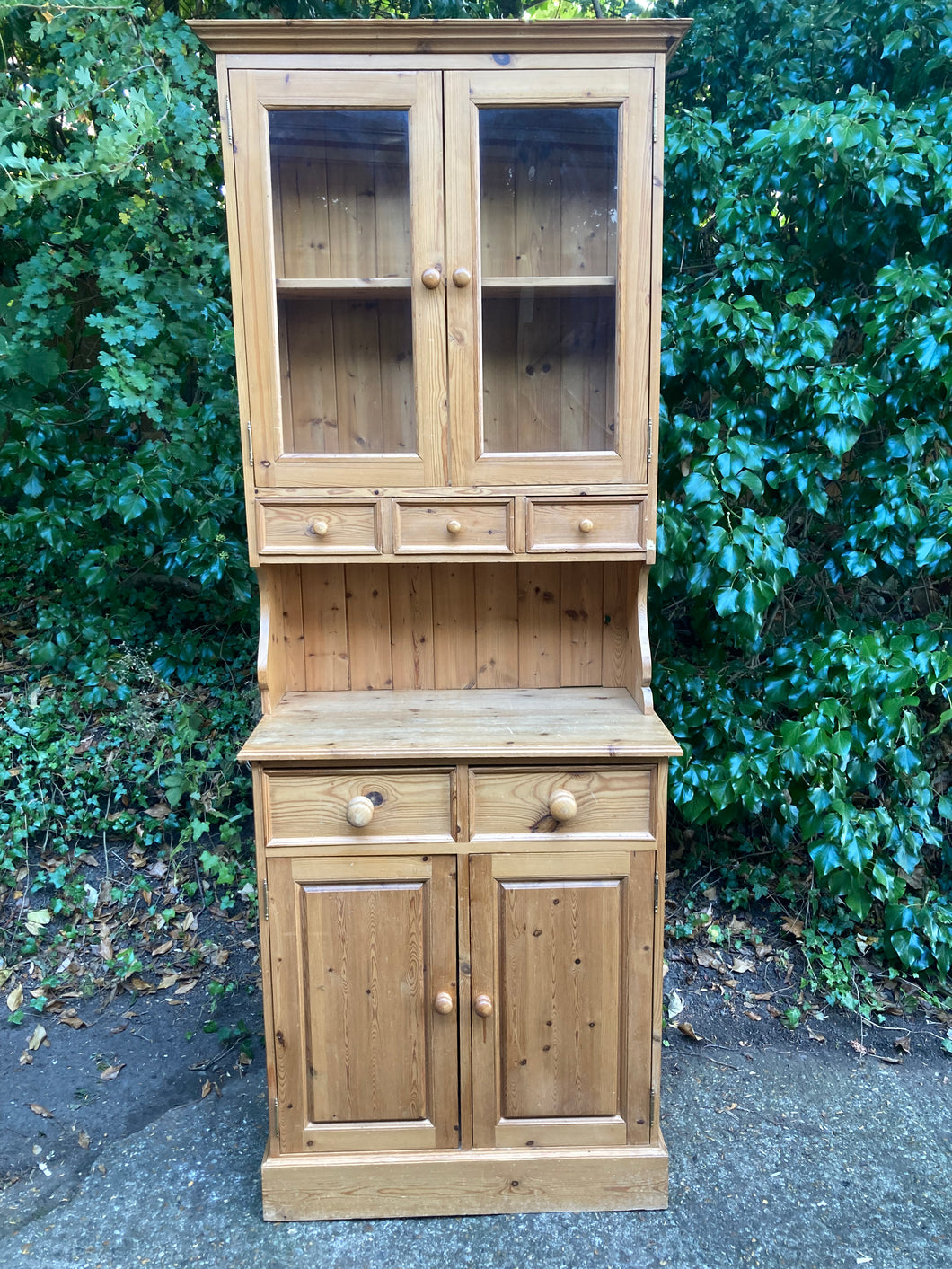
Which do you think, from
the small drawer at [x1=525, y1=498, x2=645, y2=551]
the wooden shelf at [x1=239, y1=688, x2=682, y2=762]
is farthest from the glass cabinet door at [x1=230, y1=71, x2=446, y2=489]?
the wooden shelf at [x1=239, y1=688, x2=682, y2=762]

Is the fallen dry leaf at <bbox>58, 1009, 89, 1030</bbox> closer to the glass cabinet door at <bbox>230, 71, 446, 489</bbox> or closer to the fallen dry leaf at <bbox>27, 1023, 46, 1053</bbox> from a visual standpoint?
the fallen dry leaf at <bbox>27, 1023, 46, 1053</bbox>

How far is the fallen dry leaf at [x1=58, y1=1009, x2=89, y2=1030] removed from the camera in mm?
2133

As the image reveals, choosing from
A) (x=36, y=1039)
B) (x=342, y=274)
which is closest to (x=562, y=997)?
(x=36, y=1039)

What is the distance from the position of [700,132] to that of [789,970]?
7.30ft

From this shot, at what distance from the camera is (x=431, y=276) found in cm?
155

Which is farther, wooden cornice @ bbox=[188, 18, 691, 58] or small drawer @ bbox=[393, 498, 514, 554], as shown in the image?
small drawer @ bbox=[393, 498, 514, 554]

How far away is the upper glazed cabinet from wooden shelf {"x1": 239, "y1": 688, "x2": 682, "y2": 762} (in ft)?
1.56

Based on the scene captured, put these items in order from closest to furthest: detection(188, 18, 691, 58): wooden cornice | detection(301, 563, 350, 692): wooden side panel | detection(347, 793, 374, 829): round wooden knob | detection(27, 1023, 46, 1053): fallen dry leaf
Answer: detection(188, 18, 691, 58): wooden cornice < detection(347, 793, 374, 829): round wooden knob < detection(301, 563, 350, 692): wooden side panel < detection(27, 1023, 46, 1053): fallen dry leaf

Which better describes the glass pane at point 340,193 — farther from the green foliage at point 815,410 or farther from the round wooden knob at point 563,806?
the round wooden knob at point 563,806

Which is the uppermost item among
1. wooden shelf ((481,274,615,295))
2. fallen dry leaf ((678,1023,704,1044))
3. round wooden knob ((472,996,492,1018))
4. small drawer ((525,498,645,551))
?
wooden shelf ((481,274,615,295))

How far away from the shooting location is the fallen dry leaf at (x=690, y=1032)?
2.12 m

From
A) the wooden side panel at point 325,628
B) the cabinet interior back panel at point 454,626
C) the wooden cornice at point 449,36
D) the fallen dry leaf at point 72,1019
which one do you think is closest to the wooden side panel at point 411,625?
the cabinet interior back panel at point 454,626

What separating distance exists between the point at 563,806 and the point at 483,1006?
1.43 feet

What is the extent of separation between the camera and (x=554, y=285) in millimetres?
1640
